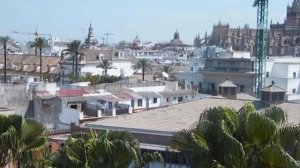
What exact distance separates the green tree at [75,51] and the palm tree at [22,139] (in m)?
60.6

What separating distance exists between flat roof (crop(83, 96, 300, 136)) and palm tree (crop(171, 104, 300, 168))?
29.3 ft

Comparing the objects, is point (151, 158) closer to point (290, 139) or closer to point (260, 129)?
point (260, 129)

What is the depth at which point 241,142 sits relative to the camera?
12477mm

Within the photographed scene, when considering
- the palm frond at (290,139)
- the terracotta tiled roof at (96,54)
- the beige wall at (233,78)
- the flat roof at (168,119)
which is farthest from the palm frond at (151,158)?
the terracotta tiled roof at (96,54)

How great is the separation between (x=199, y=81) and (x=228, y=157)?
6343 centimetres

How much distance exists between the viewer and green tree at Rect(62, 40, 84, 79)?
77688 millimetres

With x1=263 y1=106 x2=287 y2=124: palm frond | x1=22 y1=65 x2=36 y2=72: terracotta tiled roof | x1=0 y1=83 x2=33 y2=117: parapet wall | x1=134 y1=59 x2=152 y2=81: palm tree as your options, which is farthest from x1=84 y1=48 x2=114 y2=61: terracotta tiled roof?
x1=263 y1=106 x2=287 y2=124: palm frond

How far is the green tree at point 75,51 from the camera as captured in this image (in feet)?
255

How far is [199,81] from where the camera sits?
247ft

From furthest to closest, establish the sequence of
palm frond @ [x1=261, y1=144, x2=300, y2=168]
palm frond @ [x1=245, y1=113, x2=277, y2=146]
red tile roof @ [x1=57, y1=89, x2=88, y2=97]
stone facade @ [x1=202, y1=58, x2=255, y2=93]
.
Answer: stone facade @ [x1=202, y1=58, x2=255, y2=93] < red tile roof @ [x1=57, y1=89, x2=88, y2=97] < palm frond @ [x1=245, y1=113, x2=277, y2=146] < palm frond @ [x1=261, y1=144, x2=300, y2=168]

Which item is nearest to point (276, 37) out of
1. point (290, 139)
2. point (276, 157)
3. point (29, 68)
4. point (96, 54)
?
point (96, 54)

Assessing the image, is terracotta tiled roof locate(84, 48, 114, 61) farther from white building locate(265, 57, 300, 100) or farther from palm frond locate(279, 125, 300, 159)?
palm frond locate(279, 125, 300, 159)

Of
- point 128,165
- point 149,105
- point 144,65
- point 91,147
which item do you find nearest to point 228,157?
point 128,165

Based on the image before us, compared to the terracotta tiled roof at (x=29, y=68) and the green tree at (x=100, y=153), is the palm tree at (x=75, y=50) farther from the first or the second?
the green tree at (x=100, y=153)
